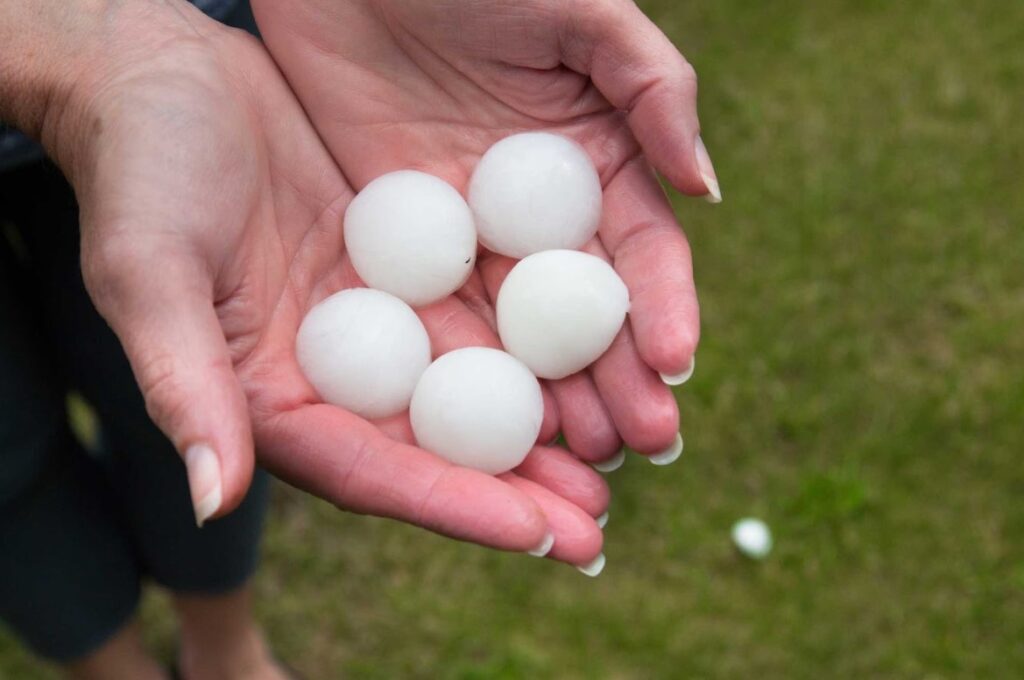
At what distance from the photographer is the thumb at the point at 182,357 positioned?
991 millimetres

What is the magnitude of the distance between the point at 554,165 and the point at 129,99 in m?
0.54

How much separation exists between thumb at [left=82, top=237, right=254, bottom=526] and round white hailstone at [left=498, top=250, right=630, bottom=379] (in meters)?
0.43

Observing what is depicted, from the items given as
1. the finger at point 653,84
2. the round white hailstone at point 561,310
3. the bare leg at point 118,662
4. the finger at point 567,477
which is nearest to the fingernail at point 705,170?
the finger at point 653,84

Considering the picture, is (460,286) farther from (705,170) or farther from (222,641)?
(222,641)

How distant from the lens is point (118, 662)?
173cm

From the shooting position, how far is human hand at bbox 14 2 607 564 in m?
1.03

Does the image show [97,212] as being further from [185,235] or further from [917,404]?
[917,404]

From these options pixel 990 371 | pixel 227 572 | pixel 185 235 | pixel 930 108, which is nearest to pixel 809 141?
pixel 930 108

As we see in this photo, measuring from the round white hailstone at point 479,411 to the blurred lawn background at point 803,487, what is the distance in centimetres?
79

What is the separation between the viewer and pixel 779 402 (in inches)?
87.4

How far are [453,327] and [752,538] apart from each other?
0.87m

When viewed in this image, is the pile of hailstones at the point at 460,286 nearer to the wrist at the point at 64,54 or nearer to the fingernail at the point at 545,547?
the fingernail at the point at 545,547

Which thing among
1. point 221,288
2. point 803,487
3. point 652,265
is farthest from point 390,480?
point 803,487

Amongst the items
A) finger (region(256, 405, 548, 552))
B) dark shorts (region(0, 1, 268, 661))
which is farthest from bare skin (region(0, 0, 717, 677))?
dark shorts (region(0, 1, 268, 661))
